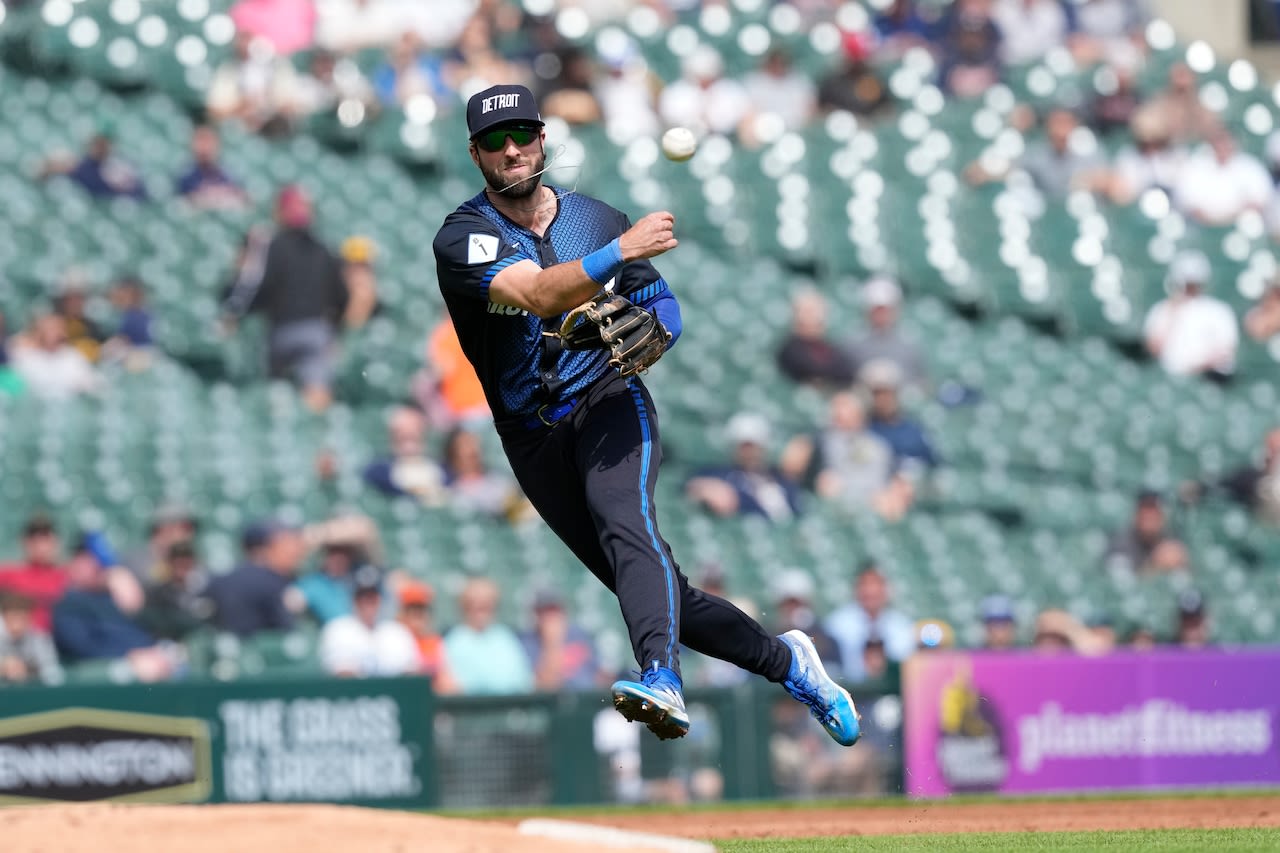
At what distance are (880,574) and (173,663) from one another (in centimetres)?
400

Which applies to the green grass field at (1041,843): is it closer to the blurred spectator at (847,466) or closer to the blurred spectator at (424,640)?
the blurred spectator at (424,640)

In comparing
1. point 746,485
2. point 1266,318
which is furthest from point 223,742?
point 1266,318

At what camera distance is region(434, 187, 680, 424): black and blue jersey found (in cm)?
618

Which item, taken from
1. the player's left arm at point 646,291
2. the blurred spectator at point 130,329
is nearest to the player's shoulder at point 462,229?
the player's left arm at point 646,291

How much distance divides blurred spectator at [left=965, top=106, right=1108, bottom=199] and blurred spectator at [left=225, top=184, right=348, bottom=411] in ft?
19.2

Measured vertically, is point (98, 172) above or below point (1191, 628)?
above

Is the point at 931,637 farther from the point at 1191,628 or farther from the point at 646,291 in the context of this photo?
the point at 646,291

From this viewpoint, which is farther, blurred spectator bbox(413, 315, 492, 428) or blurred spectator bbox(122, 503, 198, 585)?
blurred spectator bbox(413, 315, 492, 428)

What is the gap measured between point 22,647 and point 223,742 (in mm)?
1050

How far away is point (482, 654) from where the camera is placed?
10.8m

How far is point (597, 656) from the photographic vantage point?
1141 cm

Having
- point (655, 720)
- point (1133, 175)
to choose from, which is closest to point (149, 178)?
point (1133, 175)

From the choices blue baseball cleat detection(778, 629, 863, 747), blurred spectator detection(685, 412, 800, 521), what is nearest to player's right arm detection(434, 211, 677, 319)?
blue baseball cleat detection(778, 629, 863, 747)

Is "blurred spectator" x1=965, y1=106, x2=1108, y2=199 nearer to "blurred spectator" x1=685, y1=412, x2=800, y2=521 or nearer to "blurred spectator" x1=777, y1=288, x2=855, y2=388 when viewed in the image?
"blurred spectator" x1=777, y1=288, x2=855, y2=388
